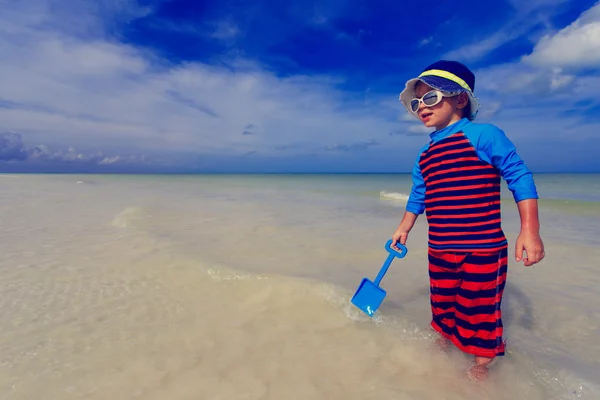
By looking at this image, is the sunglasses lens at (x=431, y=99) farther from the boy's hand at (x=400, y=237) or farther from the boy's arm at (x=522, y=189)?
the boy's hand at (x=400, y=237)

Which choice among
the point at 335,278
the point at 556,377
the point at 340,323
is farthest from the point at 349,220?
the point at 556,377

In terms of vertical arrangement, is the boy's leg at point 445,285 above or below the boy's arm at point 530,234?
below

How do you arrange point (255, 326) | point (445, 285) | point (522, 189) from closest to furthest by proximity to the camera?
1. point (522, 189)
2. point (445, 285)
3. point (255, 326)

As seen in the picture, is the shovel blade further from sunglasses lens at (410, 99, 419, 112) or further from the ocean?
sunglasses lens at (410, 99, 419, 112)

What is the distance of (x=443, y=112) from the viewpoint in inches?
87.4

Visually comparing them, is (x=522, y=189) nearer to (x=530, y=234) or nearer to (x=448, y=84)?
(x=530, y=234)

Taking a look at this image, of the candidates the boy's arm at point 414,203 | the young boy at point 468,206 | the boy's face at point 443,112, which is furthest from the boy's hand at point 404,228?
the boy's face at point 443,112

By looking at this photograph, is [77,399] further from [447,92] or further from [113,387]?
[447,92]

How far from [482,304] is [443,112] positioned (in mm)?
1262

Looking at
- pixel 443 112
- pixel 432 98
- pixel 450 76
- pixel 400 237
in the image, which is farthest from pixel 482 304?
pixel 450 76

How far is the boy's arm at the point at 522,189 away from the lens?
1.90m

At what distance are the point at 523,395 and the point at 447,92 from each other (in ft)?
6.33

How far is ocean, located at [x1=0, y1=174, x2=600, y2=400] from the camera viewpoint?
2.10m

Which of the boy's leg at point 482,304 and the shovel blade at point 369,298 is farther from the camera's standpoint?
the shovel blade at point 369,298
